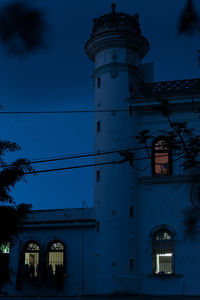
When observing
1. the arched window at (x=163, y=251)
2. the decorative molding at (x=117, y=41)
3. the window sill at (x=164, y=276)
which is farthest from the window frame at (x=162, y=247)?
the decorative molding at (x=117, y=41)

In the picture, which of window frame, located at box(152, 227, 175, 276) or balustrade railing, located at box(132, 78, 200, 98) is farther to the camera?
balustrade railing, located at box(132, 78, 200, 98)

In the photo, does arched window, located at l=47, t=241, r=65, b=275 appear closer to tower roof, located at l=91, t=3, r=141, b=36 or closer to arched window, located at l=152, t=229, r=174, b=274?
arched window, located at l=152, t=229, r=174, b=274

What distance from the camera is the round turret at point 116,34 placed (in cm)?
3522

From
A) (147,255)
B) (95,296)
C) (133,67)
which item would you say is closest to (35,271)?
(95,296)

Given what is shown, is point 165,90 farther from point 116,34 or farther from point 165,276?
point 165,276

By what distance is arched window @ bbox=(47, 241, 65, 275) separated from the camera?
111 ft

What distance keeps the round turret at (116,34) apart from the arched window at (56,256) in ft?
43.0

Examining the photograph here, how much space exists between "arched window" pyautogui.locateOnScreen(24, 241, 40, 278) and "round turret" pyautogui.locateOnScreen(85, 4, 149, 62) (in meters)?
13.6

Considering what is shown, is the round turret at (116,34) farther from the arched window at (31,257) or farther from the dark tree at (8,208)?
the dark tree at (8,208)

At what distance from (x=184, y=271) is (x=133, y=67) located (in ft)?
44.4

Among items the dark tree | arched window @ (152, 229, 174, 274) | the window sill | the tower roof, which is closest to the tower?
the tower roof

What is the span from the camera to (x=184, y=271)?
3152 cm

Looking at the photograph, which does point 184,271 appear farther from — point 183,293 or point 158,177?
point 158,177

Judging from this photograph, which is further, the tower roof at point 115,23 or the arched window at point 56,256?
the tower roof at point 115,23
